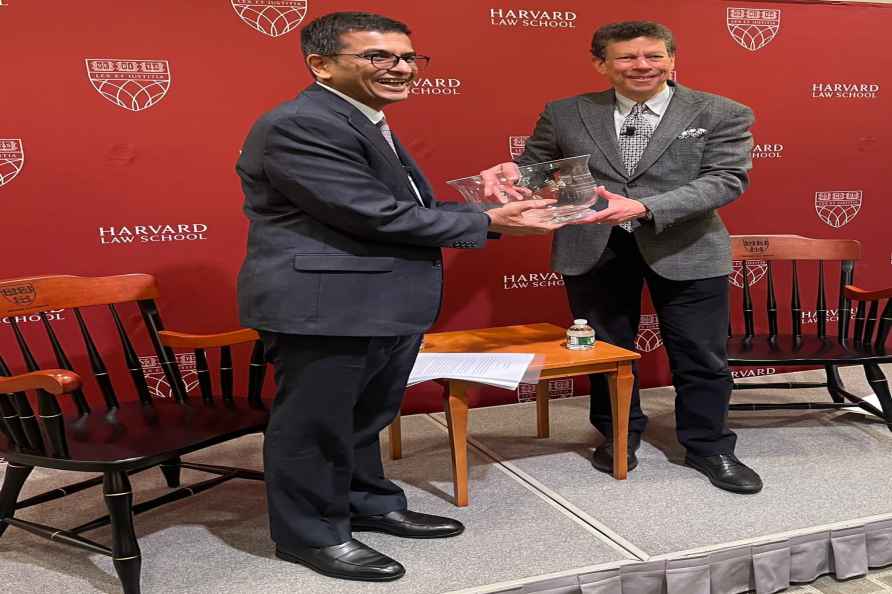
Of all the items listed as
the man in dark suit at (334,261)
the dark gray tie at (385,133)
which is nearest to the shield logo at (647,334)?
the man in dark suit at (334,261)

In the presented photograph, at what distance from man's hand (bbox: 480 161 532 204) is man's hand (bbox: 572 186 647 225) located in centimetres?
21

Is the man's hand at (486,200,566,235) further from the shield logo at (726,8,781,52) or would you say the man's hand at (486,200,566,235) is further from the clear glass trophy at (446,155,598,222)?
the shield logo at (726,8,781,52)

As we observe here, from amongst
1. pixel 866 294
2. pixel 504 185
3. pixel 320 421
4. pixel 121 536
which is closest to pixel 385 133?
pixel 504 185

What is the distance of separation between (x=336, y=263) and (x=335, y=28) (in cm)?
56

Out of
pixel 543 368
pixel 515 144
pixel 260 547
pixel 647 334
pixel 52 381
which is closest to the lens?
pixel 52 381

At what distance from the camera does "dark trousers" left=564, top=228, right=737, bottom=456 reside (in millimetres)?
2713

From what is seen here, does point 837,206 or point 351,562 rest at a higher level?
point 837,206

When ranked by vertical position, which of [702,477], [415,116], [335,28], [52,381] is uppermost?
[335,28]

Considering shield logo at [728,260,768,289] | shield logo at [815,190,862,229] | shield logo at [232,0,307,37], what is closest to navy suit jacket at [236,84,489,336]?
shield logo at [232,0,307,37]

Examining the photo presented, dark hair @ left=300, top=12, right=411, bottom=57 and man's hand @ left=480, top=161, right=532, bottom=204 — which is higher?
dark hair @ left=300, top=12, right=411, bottom=57

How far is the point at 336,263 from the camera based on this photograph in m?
1.99

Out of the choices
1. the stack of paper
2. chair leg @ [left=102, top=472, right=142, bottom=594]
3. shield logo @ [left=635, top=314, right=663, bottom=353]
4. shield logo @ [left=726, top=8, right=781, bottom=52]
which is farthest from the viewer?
shield logo @ [left=635, top=314, right=663, bottom=353]

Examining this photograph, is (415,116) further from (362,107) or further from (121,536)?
(121,536)

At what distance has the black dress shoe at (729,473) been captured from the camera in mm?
2623
